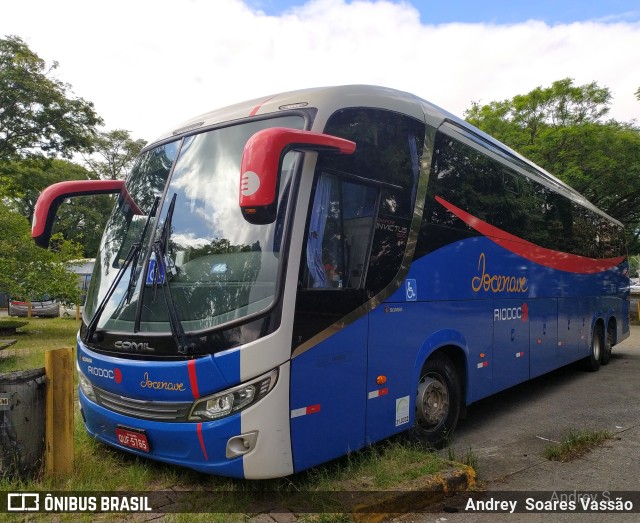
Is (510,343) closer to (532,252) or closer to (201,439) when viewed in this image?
(532,252)

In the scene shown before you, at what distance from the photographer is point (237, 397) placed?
366 cm

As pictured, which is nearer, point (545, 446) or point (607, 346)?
point (545, 446)

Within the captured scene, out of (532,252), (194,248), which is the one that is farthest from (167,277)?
(532,252)

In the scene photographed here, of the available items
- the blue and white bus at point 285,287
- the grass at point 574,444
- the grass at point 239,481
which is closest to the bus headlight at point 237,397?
the blue and white bus at point 285,287

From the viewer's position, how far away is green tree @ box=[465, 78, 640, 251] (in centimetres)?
1817

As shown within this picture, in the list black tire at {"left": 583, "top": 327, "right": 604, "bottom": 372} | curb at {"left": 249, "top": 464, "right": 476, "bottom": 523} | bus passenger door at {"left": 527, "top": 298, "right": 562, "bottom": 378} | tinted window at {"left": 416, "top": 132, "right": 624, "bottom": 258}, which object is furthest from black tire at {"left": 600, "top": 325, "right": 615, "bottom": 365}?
curb at {"left": 249, "top": 464, "right": 476, "bottom": 523}

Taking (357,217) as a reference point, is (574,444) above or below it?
below

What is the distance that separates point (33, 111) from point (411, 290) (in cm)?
2016

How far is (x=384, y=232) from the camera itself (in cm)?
470

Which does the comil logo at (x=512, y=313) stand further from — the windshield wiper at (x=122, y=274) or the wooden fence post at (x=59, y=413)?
the wooden fence post at (x=59, y=413)

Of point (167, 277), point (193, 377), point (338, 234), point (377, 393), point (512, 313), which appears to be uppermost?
point (338, 234)

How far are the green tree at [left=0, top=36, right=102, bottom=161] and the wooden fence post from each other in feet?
61.2

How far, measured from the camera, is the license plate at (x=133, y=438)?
394cm

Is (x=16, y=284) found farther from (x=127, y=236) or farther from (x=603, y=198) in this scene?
(x=603, y=198)
